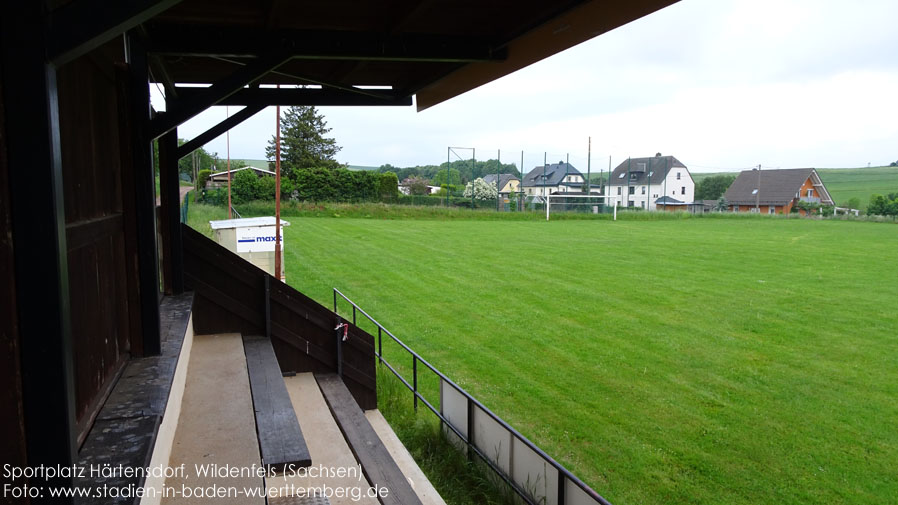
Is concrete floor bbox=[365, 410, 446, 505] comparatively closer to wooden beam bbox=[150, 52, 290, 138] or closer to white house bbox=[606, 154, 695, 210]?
wooden beam bbox=[150, 52, 290, 138]

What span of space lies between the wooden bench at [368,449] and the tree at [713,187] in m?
94.5

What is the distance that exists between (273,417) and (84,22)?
8.44 ft

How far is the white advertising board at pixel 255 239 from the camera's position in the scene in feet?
39.2

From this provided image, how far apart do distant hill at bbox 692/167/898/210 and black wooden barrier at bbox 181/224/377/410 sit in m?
115

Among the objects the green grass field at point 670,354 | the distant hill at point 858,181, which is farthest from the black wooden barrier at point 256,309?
the distant hill at point 858,181

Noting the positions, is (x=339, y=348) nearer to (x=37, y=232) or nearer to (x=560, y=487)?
(x=560, y=487)

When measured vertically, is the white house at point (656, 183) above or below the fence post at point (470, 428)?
above

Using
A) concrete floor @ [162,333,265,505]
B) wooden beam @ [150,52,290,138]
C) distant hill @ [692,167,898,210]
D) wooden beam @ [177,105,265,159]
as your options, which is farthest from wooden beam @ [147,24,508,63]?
distant hill @ [692,167,898,210]

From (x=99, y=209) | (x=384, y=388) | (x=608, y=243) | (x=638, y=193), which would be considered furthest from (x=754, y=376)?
(x=638, y=193)

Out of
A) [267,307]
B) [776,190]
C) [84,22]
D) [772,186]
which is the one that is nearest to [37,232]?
[84,22]

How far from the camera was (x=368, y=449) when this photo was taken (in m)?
4.06

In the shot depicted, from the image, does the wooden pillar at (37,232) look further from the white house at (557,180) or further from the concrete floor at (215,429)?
the white house at (557,180)

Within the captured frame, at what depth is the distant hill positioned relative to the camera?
111 m

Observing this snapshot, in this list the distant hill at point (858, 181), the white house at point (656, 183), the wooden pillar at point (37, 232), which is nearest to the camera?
the wooden pillar at point (37, 232)
